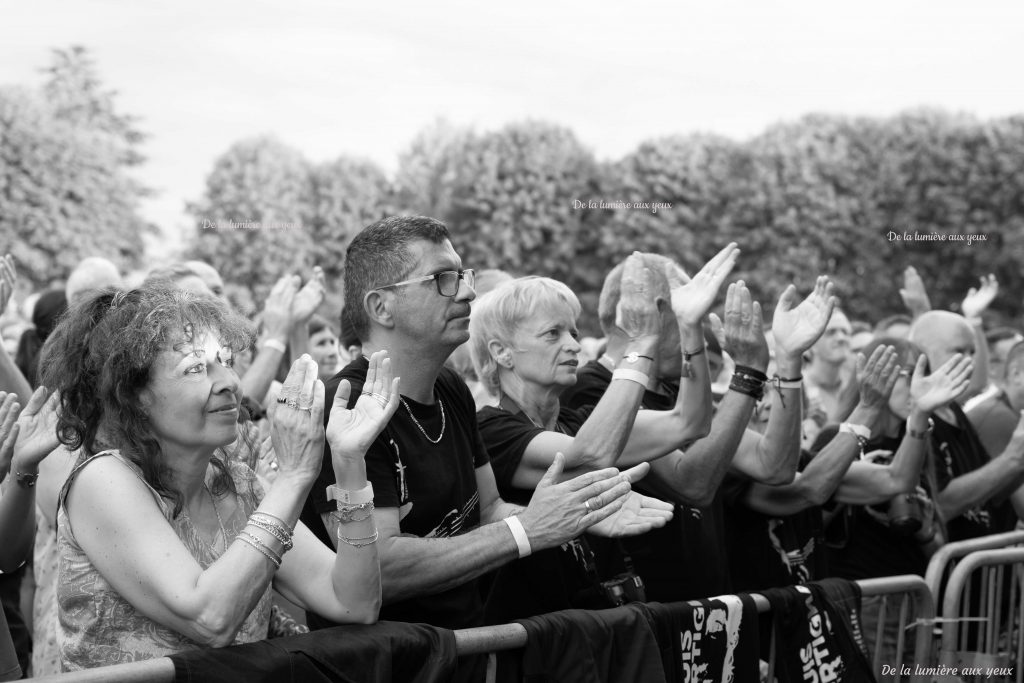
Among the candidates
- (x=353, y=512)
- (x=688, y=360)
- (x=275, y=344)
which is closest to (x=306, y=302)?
(x=275, y=344)

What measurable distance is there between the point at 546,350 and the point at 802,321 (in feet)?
3.77

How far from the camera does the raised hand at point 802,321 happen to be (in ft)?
15.3

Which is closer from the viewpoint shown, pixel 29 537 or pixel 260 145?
pixel 29 537

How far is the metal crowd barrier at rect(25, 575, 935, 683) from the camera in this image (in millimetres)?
2510

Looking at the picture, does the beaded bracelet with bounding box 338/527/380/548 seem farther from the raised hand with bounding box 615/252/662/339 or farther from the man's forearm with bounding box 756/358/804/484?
the man's forearm with bounding box 756/358/804/484

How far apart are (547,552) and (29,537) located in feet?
5.12

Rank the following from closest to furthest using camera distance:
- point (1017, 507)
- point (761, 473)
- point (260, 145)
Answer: point (761, 473) < point (1017, 507) < point (260, 145)

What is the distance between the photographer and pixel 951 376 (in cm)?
532

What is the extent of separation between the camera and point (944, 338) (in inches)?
273

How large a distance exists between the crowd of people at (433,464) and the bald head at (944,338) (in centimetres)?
100

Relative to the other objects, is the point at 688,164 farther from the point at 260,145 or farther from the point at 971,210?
the point at 260,145

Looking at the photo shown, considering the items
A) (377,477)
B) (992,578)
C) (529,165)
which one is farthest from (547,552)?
(529,165)

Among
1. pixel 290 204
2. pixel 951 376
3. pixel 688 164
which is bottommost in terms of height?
pixel 290 204

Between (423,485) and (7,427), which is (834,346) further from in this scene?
(7,427)
